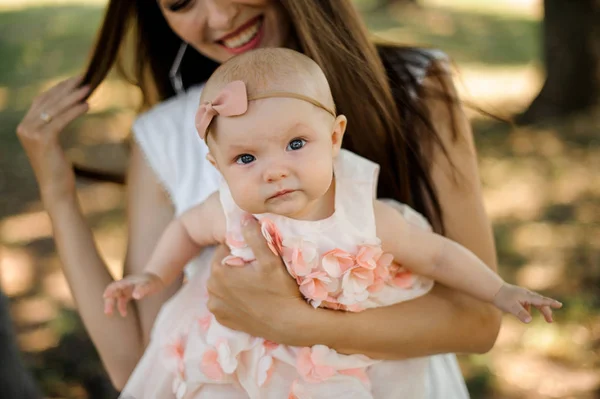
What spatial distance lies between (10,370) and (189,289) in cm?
89

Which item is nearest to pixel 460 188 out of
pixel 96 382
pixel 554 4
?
pixel 96 382

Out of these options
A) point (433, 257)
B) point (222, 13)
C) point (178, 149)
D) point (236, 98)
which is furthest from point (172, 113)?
point (433, 257)

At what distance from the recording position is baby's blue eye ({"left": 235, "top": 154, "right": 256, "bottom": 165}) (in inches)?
67.9

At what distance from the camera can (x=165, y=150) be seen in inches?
99.7

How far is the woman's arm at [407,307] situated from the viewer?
1.92 meters

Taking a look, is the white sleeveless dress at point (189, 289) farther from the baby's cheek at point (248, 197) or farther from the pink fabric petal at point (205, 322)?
the baby's cheek at point (248, 197)

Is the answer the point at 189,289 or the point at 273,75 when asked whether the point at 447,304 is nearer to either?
the point at 189,289

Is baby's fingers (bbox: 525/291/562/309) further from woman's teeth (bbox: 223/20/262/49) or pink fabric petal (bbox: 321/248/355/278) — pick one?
woman's teeth (bbox: 223/20/262/49)

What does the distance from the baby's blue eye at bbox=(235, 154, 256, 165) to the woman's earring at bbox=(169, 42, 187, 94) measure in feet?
3.49

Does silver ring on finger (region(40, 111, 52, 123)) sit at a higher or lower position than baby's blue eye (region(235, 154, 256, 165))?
lower

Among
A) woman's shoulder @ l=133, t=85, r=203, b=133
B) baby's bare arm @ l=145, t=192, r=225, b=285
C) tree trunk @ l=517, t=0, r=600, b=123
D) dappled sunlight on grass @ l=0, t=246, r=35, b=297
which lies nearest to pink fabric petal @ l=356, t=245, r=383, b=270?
baby's bare arm @ l=145, t=192, r=225, b=285

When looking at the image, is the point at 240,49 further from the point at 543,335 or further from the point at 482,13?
the point at 482,13

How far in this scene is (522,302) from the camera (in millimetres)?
1859

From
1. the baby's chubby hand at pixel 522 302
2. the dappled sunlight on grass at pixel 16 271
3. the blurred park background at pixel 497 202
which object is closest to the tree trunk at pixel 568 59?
the blurred park background at pixel 497 202
